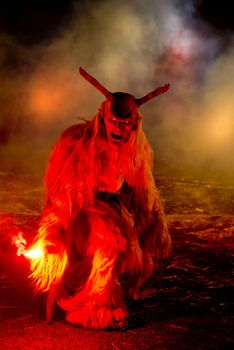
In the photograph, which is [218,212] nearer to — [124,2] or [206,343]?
[206,343]

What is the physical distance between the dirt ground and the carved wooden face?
125 cm

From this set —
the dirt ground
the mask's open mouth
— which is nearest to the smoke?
the dirt ground

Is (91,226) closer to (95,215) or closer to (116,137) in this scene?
(95,215)

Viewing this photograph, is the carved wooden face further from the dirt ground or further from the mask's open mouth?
the dirt ground

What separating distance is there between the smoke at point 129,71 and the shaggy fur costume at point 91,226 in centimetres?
907

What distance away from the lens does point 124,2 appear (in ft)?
45.4

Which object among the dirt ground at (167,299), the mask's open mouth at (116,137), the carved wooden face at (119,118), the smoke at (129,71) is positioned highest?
the smoke at (129,71)

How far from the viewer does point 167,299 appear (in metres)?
4.24

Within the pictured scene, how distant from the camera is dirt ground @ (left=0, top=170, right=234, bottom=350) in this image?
3459mm

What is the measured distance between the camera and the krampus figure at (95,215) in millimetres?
3617

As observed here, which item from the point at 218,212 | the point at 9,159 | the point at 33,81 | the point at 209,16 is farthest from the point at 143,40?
the point at 218,212

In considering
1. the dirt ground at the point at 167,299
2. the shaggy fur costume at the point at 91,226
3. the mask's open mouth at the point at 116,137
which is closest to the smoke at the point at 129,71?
the dirt ground at the point at 167,299

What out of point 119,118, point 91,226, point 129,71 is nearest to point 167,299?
point 91,226

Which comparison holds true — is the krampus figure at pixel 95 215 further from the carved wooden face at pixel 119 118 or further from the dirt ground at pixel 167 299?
the dirt ground at pixel 167 299
